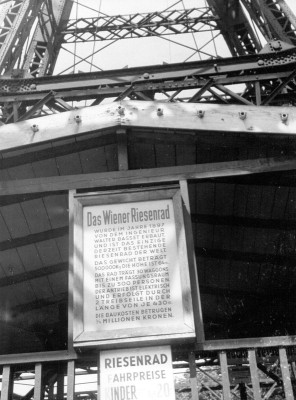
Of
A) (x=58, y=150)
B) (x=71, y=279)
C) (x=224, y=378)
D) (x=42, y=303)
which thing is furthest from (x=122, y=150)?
(x=42, y=303)

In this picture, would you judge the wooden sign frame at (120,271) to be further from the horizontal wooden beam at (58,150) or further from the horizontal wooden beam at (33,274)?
the horizontal wooden beam at (33,274)

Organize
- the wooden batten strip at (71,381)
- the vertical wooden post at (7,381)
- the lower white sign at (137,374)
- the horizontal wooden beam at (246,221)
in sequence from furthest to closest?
the horizontal wooden beam at (246,221)
the vertical wooden post at (7,381)
the wooden batten strip at (71,381)
the lower white sign at (137,374)

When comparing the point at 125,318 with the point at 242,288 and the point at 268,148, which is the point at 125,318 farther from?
the point at 242,288

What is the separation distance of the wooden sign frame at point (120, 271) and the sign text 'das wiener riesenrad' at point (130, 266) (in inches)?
0.5

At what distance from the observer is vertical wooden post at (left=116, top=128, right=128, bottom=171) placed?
5.93 metres

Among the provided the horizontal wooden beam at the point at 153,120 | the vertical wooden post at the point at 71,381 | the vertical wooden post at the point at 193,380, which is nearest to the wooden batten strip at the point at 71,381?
the vertical wooden post at the point at 71,381

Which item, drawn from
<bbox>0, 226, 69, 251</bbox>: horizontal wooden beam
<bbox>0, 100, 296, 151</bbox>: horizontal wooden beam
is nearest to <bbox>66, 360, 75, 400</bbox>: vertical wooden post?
<bbox>0, 100, 296, 151</bbox>: horizontal wooden beam

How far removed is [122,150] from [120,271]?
166 centimetres

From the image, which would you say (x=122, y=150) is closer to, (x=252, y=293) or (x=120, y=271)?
(x=120, y=271)

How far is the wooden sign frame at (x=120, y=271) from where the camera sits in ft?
15.4

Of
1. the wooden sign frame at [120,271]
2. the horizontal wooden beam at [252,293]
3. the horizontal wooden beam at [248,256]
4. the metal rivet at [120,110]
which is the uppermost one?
the metal rivet at [120,110]

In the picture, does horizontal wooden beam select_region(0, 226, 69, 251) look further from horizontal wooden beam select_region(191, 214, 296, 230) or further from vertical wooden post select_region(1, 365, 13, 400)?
vertical wooden post select_region(1, 365, 13, 400)

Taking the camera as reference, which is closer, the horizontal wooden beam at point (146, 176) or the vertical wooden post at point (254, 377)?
the vertical wooden post at point (254, 377)

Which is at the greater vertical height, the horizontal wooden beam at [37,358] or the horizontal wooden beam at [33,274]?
the horizontal wooden beam at [33,274]
